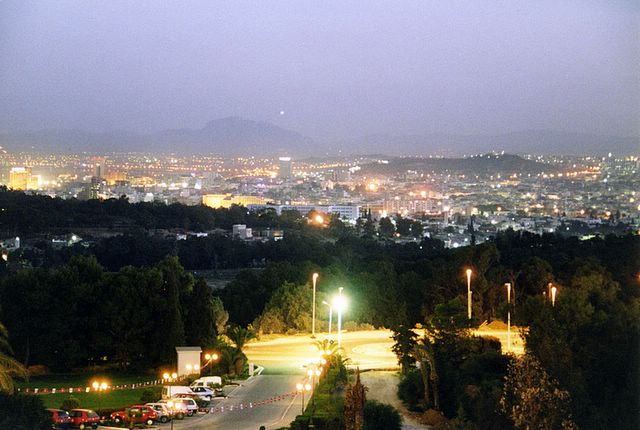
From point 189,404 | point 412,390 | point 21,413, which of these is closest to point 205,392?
point 189,404

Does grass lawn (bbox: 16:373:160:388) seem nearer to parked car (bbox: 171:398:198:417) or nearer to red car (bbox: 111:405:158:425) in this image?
parked car (bbox: 171:398:198:417)

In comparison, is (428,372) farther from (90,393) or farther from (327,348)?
(90,393)

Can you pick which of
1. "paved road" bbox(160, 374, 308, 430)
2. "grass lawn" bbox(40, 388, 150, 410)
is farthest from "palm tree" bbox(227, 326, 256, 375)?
"grass lawn" bbox(40, 388, 150, 410)

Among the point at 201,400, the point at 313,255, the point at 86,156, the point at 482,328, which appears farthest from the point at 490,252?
the point at 86,156

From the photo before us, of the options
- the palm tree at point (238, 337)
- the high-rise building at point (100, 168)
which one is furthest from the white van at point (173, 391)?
the high-rise building at point (100, 168)

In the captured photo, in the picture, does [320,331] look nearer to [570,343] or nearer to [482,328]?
[482,328]

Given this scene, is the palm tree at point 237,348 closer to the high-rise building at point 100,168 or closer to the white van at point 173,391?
the white van at point 173,391
